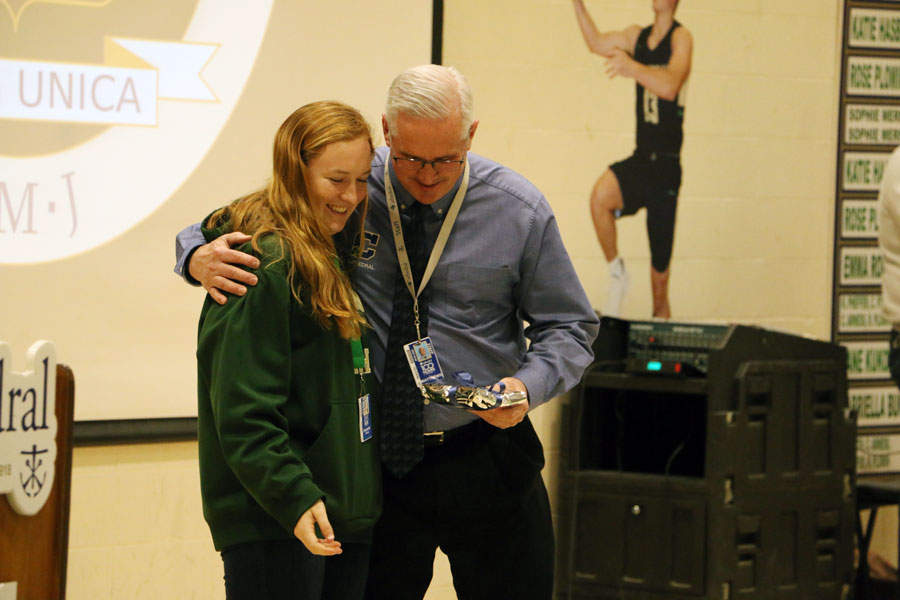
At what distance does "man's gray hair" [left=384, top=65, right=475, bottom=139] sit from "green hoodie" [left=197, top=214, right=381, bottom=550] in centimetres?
33

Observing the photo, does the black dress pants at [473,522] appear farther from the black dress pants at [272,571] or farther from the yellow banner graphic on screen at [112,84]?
the yellow banner graphic on screen at [112,84]

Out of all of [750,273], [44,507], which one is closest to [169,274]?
[44,507]

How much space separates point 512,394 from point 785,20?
246cm

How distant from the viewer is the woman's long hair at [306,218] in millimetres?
1558

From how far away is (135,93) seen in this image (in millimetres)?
2818

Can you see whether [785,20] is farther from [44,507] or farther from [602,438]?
[44,507]

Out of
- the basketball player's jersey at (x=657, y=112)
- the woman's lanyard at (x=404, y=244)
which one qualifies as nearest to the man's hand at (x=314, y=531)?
the woman's lanyard at (x=404, y=244)

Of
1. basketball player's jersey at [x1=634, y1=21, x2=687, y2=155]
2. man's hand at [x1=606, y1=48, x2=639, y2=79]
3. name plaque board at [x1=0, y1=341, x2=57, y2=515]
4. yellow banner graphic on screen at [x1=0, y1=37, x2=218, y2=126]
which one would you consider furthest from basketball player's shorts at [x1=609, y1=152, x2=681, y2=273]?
name plaque board at [x1=0, y1=341, x2=57, y2=515]

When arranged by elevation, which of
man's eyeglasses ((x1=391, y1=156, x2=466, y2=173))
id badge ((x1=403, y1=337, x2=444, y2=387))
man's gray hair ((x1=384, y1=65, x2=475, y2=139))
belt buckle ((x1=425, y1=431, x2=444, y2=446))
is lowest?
belt buckle ((x1=425, y1=431, x2=444, y2=446))

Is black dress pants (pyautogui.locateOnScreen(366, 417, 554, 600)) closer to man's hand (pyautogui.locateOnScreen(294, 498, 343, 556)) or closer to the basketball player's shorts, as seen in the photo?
man's hand (pyautogui.locateOnScreen(294, 498, 343, 556))

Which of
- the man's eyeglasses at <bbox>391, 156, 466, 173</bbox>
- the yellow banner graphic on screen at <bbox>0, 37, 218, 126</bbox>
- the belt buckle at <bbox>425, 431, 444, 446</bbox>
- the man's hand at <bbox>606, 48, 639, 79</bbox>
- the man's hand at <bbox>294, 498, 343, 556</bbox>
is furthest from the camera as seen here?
the man's hand at <bbox>606, 48, 639, 79</bbox>

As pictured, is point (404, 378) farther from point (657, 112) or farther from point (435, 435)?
point (657, 112)

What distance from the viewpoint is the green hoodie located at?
148 cm

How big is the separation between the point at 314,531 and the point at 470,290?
568 mm
